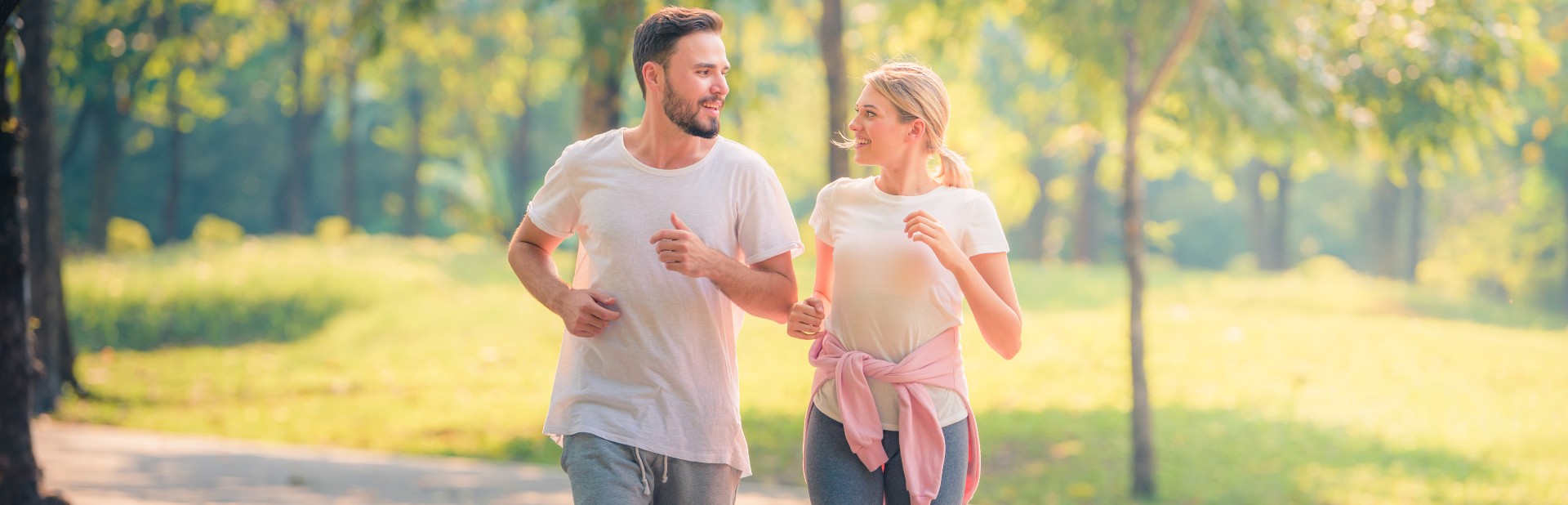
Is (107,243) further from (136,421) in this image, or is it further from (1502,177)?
(1502,177)

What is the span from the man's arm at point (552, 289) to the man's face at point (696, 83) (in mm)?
519

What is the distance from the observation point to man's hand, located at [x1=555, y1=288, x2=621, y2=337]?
145 inches

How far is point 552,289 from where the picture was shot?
12.7 feet

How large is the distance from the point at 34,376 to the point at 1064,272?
21.6m

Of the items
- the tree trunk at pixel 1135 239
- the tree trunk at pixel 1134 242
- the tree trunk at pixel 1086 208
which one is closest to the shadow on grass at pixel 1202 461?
the tree trunk at pixel 1135 239

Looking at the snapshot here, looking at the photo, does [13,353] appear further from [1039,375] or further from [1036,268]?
[1036,268]

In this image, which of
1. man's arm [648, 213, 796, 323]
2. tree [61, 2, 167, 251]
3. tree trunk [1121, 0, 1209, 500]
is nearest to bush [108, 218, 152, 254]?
tree [61, 2, 167, 251]

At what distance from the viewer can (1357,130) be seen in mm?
11023

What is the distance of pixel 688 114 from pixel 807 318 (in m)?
0.62

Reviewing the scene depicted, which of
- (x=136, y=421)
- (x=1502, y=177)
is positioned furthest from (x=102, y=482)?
(x=1502, y=177)

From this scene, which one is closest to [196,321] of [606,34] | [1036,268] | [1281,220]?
[606,34]

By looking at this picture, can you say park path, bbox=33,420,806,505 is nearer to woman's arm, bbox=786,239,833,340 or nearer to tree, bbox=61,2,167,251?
woman's arm, bbox=786,239,833,340

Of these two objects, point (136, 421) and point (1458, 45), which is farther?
point (136, 421)

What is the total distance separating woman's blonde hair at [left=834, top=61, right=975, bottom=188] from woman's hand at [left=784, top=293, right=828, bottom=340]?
429mm
